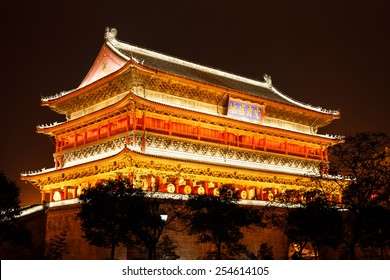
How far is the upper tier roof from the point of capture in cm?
3759

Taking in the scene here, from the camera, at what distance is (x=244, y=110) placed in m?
39.7

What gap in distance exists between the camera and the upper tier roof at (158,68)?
1480 inches

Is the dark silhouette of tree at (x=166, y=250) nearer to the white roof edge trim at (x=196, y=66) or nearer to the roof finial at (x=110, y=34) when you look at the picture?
the white roof edge trim at (x=196, y=66)

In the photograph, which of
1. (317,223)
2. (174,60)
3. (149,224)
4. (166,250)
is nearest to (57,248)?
(166,250)

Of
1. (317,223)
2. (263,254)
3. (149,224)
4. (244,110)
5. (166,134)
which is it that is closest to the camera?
(149,224)

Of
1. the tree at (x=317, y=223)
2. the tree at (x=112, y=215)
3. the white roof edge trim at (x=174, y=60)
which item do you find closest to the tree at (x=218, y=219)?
the tree at (x=317, y=223)

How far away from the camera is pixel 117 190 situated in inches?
989

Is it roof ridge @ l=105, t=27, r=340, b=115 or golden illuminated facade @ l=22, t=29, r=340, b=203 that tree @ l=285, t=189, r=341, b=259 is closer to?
golden illuminated facade @ l=22, t=29, r=340, b=203

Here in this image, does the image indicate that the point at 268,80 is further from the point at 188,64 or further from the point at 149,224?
the point at 149,224

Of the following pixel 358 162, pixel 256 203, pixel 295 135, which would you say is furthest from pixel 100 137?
pixel 358 162

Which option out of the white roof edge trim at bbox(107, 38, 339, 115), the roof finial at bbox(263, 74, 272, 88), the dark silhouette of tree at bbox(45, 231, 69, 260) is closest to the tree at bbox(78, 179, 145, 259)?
the dark silhouette of tree at bbox(45, 231, 69, 260)

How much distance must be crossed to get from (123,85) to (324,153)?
19.7 metres

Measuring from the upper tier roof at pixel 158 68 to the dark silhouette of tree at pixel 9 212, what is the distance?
12.3 m

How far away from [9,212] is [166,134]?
12.1 meters
